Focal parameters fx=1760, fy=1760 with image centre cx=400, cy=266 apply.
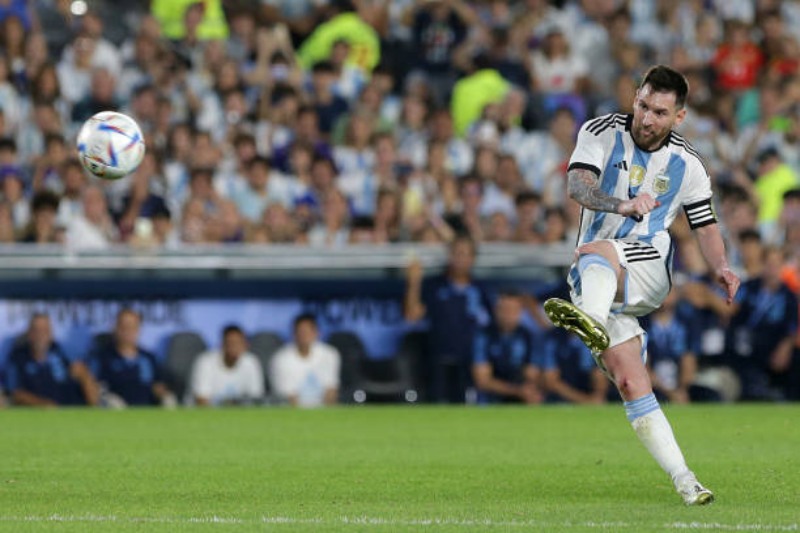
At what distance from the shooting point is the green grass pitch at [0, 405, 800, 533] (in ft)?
26.3

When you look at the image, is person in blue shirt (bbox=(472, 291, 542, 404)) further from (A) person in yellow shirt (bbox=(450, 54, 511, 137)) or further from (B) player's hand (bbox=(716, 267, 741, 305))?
(B) player's hand (bbox=(716, 267, 741, 305))

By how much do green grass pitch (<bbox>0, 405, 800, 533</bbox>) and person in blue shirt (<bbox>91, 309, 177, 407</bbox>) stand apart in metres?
0.91

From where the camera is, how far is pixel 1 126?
19.2 metres

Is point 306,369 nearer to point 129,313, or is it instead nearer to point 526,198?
point 129,313

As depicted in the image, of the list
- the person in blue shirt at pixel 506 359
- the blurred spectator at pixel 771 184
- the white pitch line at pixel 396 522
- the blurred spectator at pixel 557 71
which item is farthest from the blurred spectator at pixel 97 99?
the white pitch line at pixel 396 522

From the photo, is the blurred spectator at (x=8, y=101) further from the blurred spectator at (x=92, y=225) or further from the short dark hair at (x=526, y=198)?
the short dark hair at (x=526, y=198)

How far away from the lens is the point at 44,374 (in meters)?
17.3

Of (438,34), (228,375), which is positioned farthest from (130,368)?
(438,34)

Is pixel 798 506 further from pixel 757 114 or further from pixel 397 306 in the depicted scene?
pixel 757 114

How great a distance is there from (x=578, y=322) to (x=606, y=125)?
1.25 meters

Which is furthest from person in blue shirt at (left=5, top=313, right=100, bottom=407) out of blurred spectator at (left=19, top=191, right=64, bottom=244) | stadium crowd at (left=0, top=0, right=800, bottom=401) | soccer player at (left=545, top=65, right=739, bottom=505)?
soccer player at (left=545, top=65, right=739, bottom=505)

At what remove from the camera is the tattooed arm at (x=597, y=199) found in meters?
8.23

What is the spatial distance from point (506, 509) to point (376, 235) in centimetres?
1002

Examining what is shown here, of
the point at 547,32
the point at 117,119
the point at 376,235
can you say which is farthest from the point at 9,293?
the point at 547,32
